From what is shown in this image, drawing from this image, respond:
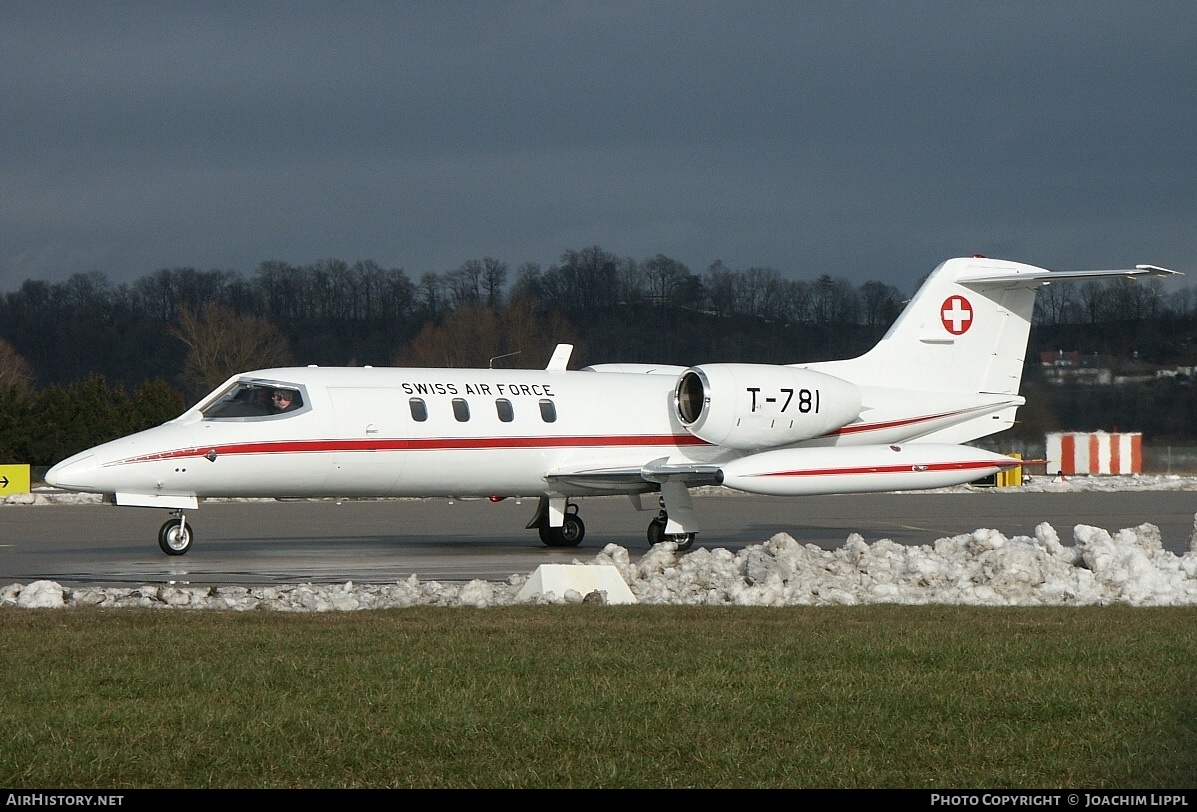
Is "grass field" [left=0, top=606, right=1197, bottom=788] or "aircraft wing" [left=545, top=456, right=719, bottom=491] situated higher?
"grass field" [left=0, top=606, right=1197, bottom=788]

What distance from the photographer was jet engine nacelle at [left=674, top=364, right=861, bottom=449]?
763 inches

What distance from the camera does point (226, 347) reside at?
224ft

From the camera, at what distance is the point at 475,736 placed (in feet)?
20.3

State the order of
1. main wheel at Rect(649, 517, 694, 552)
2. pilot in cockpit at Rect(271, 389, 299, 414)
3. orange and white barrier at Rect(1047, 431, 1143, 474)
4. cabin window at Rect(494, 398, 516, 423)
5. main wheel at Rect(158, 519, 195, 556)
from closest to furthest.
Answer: main wheel at Rect(158, 519, 195, 556) → pilot in cockpit at Rect(271, 389, 299, 414) → cabin window at Rect(494, 398, 516, 423) → main wheel at Rect(649, 517, 694, 552) → orange and white barrier at Rect(1047, 431, 1143, 474)

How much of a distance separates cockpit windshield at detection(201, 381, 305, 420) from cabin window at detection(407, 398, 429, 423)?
58.1 inches

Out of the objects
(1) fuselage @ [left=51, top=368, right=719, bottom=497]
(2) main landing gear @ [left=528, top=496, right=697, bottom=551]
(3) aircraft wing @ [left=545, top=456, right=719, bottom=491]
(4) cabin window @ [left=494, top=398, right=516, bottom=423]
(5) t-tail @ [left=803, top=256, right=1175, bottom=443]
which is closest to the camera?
(1) fuselage @ [left=51, top=368, right=719, bottom=497]

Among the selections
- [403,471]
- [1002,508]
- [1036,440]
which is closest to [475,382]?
[403,471]

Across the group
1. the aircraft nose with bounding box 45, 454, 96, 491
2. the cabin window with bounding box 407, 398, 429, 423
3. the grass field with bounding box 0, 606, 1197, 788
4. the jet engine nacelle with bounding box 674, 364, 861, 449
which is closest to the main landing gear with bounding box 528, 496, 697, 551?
the jet engine nacelle with bounding box 674, 364, 861, 449

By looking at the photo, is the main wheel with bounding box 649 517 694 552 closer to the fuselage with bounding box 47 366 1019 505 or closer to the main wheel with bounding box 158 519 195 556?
the fuselage with bounding box 47 366 1019 505

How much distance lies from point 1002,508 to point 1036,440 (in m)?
2.71

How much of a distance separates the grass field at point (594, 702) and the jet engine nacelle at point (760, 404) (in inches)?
373

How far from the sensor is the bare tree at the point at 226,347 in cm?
6694

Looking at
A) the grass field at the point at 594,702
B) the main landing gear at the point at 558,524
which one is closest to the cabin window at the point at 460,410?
the main landing gear at the point at 558,524

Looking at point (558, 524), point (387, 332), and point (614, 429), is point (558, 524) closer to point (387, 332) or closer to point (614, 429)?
point (614, 429)
